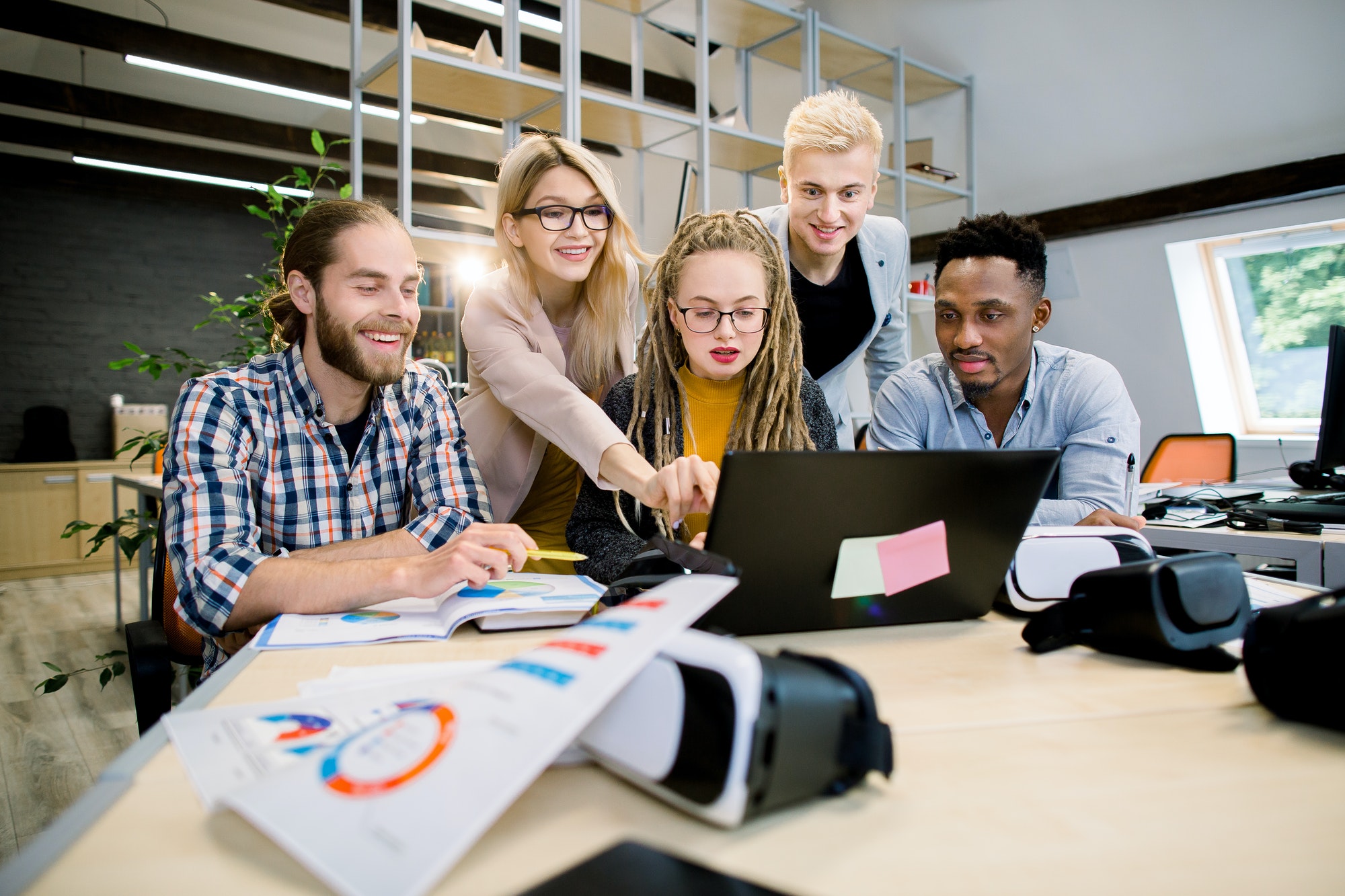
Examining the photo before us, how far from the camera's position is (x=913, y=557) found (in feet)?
2.97

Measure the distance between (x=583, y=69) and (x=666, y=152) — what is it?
2.25m

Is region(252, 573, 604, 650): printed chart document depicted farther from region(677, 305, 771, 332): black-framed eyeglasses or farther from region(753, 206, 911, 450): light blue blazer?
region(753, 206, 911, 450): light blue blazer

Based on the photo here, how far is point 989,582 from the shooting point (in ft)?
3.25

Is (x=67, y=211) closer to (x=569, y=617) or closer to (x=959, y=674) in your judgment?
(x=569, y=617)

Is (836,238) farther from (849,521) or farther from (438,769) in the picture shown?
(438,769)

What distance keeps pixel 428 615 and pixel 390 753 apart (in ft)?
1.90

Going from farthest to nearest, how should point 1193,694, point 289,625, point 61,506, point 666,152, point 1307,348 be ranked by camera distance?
point 61,506 → point 1307,348 → point 666,152 → point 289,625 → point 1193,694

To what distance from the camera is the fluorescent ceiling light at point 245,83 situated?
4.92 metres

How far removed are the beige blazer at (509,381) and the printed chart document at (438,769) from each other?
0.98m

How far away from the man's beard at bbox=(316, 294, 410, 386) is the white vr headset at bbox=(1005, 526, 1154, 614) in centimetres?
107

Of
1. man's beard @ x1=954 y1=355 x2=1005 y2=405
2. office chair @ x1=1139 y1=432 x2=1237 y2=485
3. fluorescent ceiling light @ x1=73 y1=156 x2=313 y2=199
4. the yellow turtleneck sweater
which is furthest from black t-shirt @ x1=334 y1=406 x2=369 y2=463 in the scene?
fluorescent ceiling light @ x1=73 y1=156 x2=313 y2=199

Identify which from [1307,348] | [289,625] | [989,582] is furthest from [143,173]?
[1307,348]

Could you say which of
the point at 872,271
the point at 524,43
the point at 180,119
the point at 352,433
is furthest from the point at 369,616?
the point at 180,119

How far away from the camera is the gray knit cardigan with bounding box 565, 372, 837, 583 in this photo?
1.31 meters
